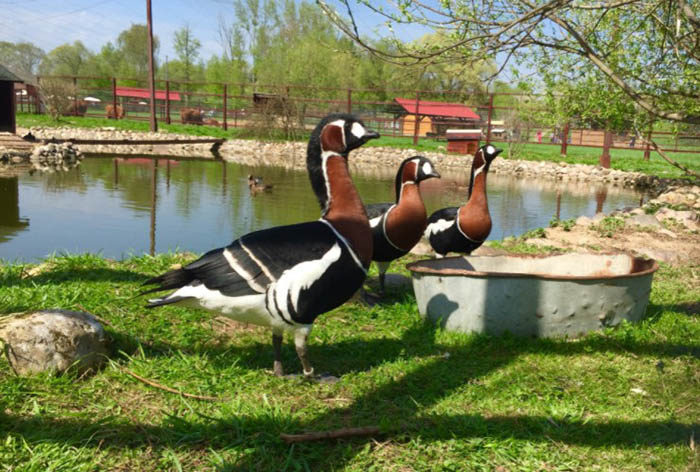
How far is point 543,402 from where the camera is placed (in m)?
3.02

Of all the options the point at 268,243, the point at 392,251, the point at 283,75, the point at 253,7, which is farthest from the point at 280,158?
the point at 253,7

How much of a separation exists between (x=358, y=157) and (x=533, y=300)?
19.9 metres

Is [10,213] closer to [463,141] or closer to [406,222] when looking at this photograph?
[406,222]

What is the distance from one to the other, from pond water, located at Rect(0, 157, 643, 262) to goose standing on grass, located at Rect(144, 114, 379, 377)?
358 centimetres

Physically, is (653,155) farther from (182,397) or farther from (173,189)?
(182,397)

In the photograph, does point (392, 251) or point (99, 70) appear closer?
point (392, 251)

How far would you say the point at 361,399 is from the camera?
10.1 ft

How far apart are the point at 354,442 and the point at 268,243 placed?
1166mm

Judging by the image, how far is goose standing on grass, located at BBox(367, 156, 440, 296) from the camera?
467 centimetres

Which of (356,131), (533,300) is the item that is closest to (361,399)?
(533,300)

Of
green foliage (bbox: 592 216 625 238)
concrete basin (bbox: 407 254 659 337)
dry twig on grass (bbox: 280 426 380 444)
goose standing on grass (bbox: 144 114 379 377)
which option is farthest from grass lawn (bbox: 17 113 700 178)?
dry twig on grass (bbox: 280 426 380 444)

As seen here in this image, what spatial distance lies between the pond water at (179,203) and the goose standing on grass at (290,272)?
358cm

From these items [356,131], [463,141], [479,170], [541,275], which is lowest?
[541,275]

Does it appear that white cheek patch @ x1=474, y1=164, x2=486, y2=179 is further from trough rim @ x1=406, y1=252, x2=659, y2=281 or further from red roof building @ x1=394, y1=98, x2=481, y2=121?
red roof building @ x1=394, y1=98, x2=481, y2=121
